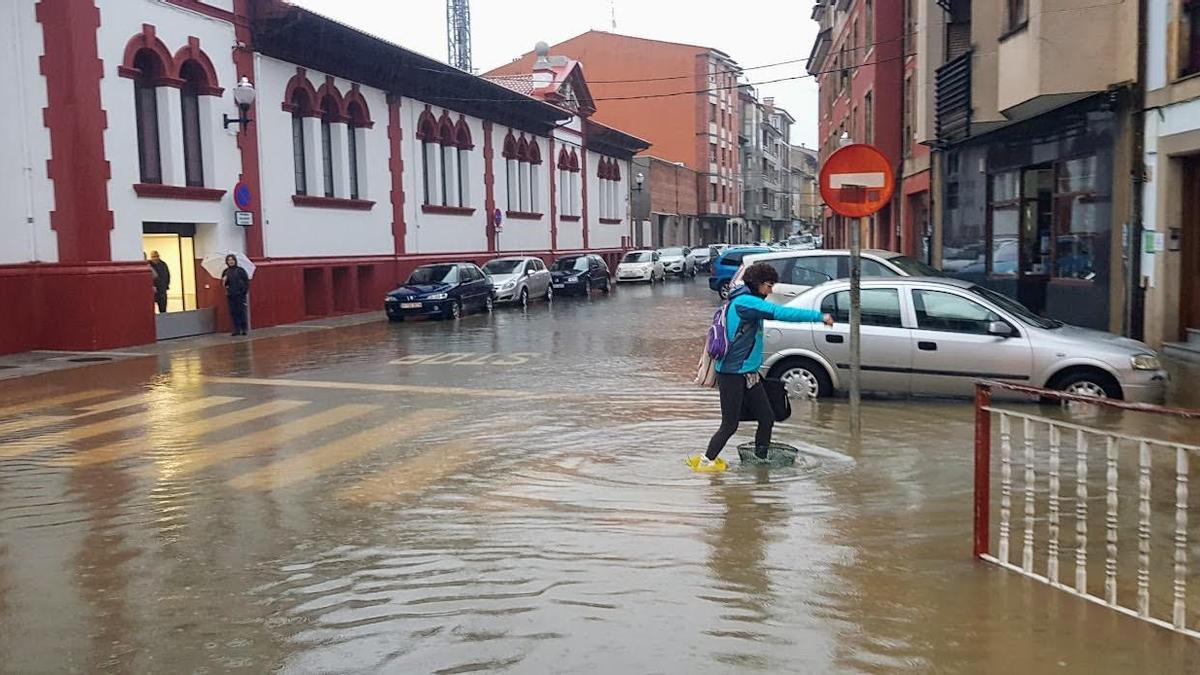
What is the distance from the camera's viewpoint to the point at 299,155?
25.7 metres

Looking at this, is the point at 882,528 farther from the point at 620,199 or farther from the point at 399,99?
the point at 620,199

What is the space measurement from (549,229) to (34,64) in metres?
26.4

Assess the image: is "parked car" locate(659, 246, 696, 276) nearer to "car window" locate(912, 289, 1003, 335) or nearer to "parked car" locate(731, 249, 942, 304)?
"parked car" locate(731, 249, 942, 304)

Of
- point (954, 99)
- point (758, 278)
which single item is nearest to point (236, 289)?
point (954, 99)

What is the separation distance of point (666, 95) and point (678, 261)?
2315 centimetres

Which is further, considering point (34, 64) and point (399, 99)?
point (399, 99)

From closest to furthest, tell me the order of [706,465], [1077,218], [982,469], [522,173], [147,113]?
[982,469]
[706,465]
[1077,218]
[147,113]
[522,173]

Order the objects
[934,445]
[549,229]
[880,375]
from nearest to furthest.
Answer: [934,445] < [880,375] < [549,229]

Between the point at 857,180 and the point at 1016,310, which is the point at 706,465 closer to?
the point at 857,180

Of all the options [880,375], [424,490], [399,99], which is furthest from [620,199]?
[424,490]

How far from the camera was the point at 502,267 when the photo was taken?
31.5 meters

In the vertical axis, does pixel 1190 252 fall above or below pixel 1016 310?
above

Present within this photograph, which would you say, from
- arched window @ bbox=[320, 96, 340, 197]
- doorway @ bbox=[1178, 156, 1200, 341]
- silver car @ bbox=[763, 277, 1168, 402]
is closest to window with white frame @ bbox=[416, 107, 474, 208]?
arched window @ bbox=[320, 96, 340, 197]

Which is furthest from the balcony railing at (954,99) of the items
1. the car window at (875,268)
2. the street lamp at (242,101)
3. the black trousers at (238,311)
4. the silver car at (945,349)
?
the black trousers at (238,311)
